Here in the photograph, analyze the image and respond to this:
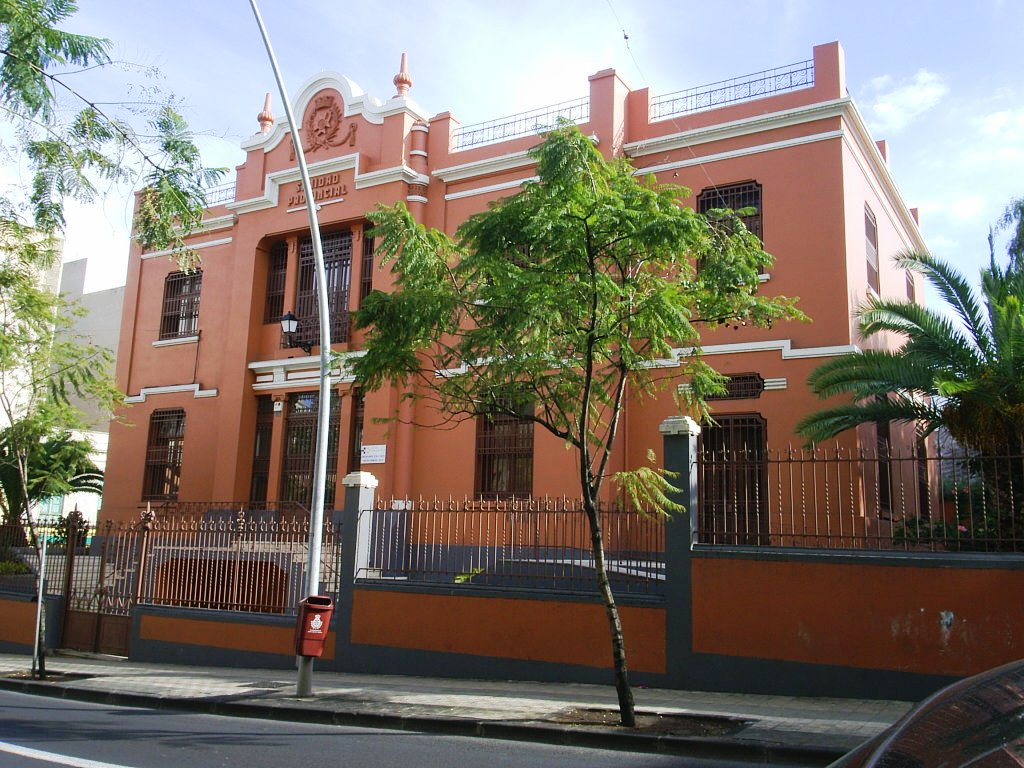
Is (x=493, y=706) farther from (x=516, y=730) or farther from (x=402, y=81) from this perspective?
(x=402, y=81)

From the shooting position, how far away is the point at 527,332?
8.68 metres

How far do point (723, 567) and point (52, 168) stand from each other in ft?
26.3

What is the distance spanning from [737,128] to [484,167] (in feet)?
16.1

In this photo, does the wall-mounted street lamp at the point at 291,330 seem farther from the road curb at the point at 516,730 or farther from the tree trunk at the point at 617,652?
the tree trunk at the point at 617,652

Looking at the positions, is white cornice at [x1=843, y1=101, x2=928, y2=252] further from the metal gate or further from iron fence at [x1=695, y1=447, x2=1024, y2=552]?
the metal gate

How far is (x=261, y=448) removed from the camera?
19984 mm

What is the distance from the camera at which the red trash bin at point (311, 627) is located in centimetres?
988

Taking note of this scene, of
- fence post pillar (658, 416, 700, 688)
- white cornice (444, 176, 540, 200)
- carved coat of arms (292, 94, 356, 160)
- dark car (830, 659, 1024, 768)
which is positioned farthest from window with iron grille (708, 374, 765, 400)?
dark car (830, 659, 1024, 768)

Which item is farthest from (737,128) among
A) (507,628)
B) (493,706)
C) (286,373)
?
(493,706)

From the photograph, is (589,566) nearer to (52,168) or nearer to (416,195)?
(52,168)

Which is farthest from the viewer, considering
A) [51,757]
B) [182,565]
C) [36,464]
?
[36,464]

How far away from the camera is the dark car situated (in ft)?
6.34

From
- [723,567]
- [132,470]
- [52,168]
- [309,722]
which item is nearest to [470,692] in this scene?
[309,722]

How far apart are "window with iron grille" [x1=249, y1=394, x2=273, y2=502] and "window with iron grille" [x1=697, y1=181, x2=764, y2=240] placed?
10.2 metres
